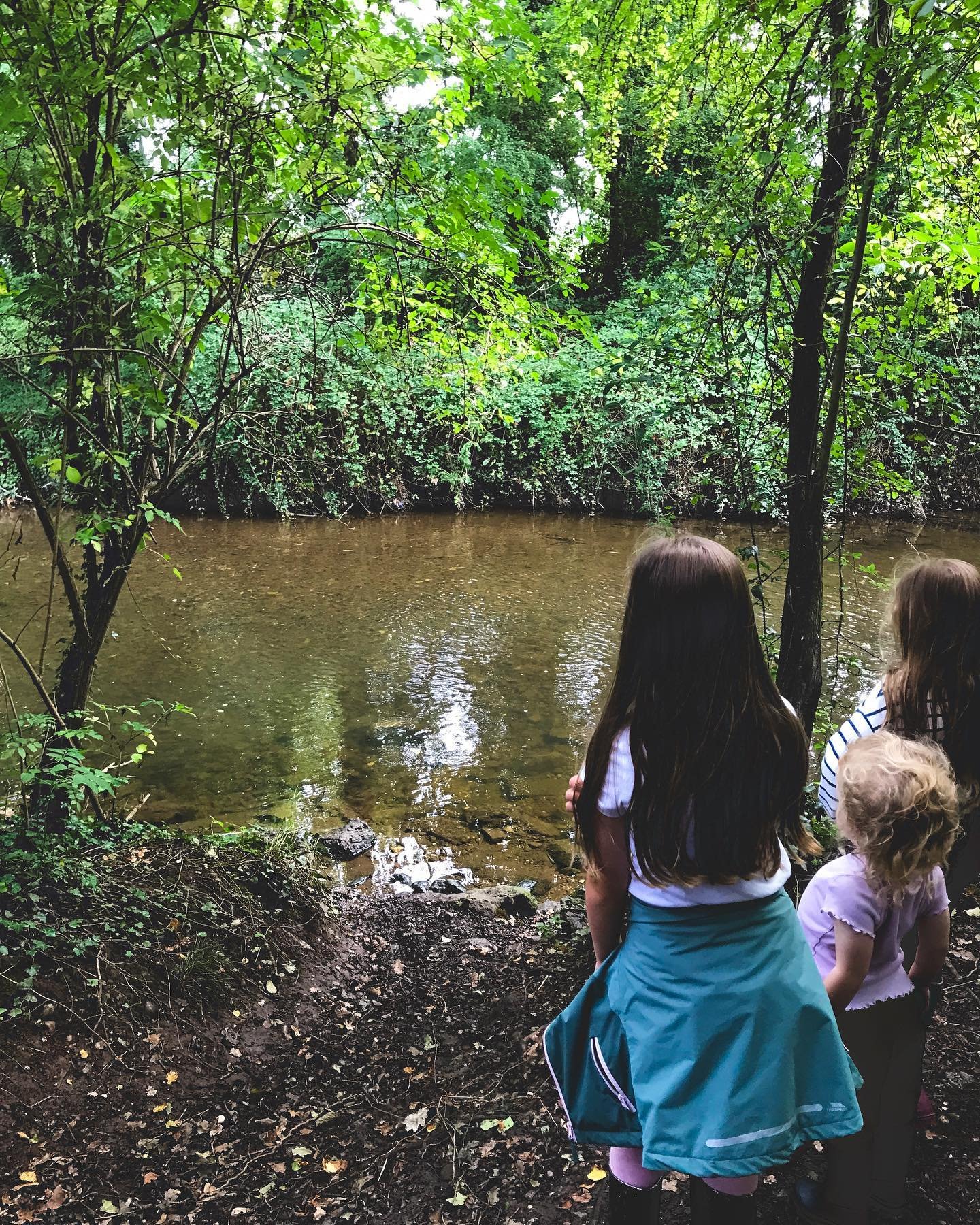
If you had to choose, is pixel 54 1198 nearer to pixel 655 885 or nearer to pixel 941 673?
pixel 655 885

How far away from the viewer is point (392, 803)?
5.83m

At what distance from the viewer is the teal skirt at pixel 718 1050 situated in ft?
4.56

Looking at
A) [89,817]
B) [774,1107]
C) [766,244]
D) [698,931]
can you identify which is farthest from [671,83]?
[89,817]

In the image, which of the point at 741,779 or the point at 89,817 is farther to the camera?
the point at 89,817

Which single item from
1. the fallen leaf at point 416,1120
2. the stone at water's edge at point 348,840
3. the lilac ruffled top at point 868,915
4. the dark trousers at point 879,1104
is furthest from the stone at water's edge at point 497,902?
the lilac ruffled top at point 868,915

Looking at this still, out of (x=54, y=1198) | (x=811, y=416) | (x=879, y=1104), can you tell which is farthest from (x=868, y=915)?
(x=54, y=1198)

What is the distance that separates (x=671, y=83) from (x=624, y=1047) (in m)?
4.54

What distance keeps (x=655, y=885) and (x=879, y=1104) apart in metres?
1.05

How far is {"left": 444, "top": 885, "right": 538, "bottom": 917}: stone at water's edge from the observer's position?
4398mm

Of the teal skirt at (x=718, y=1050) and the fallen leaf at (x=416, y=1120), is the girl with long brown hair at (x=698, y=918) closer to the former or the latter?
the teal skirt at (x=718, y=1050)

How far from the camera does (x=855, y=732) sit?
2240 mm

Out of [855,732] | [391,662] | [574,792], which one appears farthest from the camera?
[391,662]

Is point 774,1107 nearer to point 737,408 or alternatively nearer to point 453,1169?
point 453,1169

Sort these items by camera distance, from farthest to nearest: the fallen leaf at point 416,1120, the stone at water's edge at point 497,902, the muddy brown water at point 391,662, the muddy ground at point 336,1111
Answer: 1. the muddy brown water at point 391,662
2. the stone at water's edge at point 497,902
3. the fallen leaf at point 416,1120
4. the muddy ground at point 336,1111
